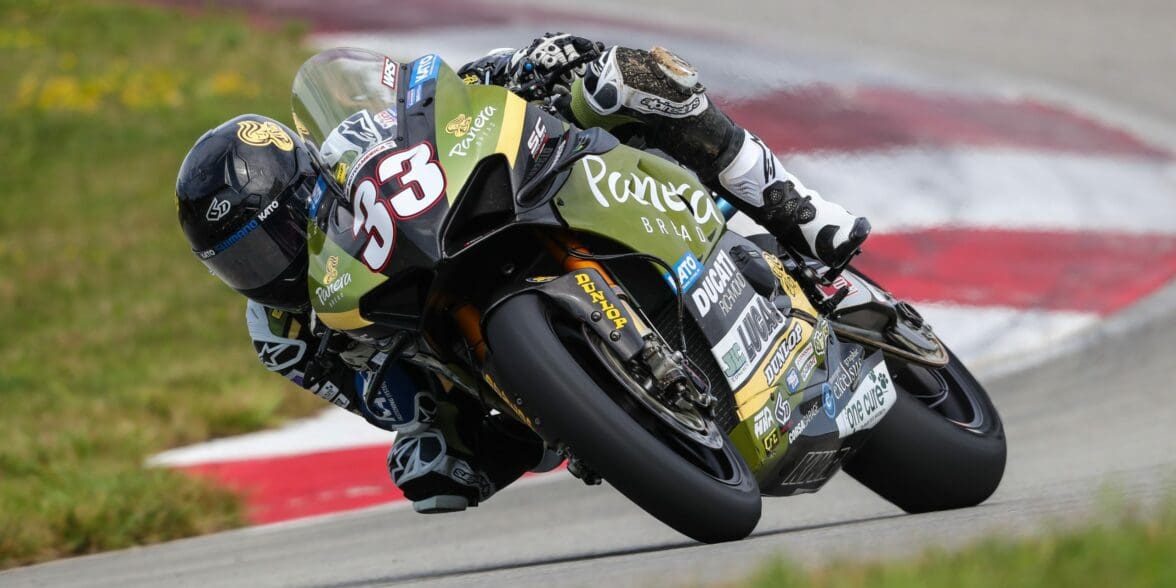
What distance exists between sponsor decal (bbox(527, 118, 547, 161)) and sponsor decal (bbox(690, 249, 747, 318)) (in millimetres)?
515

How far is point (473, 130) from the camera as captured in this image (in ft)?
10.8

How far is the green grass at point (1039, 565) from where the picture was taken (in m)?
2.02

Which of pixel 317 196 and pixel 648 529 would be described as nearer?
pixel 317 196

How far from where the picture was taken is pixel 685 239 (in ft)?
11.8

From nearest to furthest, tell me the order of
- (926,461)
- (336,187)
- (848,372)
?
(336,187)
(848,372)
(926,461)

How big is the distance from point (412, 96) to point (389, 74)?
0.81 ft

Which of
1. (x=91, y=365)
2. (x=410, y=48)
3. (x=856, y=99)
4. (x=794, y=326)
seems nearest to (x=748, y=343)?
(x=794, y=326)

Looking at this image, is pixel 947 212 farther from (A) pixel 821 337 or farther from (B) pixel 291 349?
(B) pixel 291 349

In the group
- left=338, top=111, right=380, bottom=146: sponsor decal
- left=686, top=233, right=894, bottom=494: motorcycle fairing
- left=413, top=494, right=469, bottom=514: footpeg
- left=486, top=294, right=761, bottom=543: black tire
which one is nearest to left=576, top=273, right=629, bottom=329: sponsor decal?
left=486, top=294, right=761, bottom=543: black tire

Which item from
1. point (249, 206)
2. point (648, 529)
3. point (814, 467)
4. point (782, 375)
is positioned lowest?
point (648, 529)

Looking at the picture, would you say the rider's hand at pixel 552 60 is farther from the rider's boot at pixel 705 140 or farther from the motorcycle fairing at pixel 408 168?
the motorcycle fairing at pixel 408 168

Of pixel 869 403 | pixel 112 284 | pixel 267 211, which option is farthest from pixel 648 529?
pixel 112 284

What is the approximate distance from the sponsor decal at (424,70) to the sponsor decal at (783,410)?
1.18 m

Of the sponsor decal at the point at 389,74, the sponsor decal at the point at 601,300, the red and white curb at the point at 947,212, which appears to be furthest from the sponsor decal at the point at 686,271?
the red and white curb at the point at 947,212
